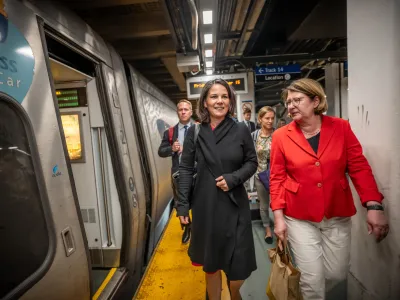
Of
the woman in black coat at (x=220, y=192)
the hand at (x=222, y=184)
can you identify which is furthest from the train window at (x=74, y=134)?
the hand at (x=222, y=184)

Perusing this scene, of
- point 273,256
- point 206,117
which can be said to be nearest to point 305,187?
point 273,256

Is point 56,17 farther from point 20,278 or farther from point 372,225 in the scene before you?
point 372,225

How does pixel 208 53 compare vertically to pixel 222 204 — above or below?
above

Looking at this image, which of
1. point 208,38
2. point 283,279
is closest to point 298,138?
point 283,279

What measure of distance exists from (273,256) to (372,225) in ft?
2.23

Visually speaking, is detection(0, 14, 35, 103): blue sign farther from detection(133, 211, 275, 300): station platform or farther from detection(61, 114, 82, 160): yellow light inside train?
detection(133, 211, 275, 300): station platform

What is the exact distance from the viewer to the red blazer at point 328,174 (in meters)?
1.67

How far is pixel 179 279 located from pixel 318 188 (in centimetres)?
178

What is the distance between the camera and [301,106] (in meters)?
1.74

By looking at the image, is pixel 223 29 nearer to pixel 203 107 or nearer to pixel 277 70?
pixel 277 70

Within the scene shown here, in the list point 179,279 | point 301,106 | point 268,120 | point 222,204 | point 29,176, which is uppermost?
point 301,106

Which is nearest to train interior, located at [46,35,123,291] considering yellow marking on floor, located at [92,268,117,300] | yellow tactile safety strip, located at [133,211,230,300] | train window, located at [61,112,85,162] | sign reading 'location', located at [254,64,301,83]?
train window, located at [61,112,85,162]

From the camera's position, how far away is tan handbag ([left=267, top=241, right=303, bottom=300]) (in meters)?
1.57

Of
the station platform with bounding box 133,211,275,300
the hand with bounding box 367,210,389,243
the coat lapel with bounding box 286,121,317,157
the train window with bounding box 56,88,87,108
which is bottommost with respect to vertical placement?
the station platform with bounding box 133,211,275,300
